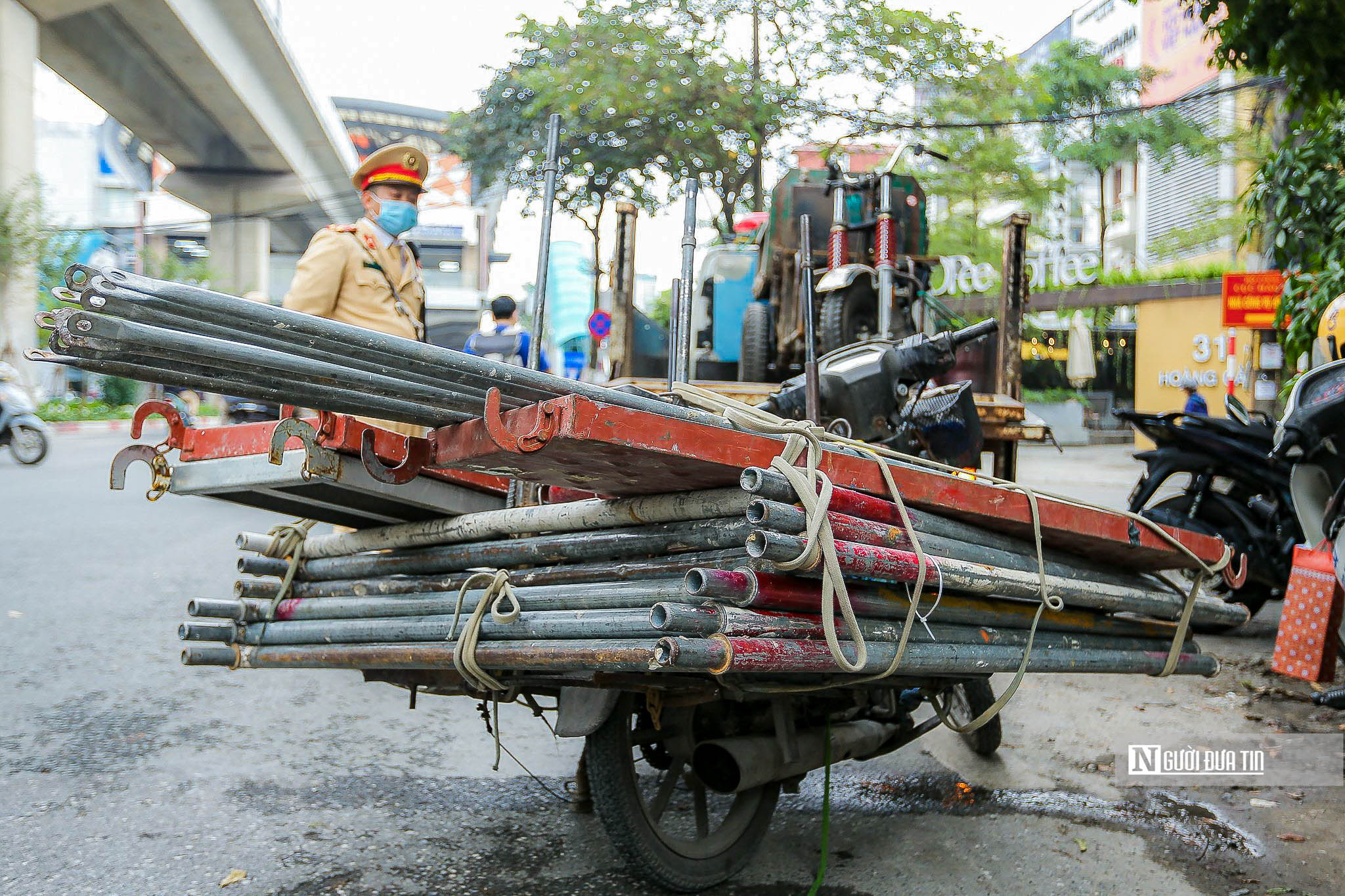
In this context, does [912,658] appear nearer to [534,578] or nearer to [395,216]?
[534,578]

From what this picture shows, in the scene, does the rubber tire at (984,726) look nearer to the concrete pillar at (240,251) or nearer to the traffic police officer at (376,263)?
the traffic police officer at (376,263)

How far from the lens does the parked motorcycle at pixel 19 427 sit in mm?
13023

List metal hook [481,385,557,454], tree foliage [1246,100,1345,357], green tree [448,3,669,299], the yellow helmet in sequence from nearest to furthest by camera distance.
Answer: metal hook [481,385,557,454] < the yellow helmet < tree foliage [1246,100,1345,357] < green tree [448,3,669,299]

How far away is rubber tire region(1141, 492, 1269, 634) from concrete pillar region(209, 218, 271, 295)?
32.3 m

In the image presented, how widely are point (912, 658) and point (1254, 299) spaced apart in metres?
10.8

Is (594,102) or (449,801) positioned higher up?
(594,102)

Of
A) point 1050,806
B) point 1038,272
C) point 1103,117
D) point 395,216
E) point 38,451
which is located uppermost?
point 1103,117

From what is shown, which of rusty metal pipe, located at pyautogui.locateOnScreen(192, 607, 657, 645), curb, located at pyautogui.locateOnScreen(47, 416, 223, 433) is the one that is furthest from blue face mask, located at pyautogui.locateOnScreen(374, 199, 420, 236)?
curb, located at pyautogui.locateOnScreen(47, 416, 223, 433)

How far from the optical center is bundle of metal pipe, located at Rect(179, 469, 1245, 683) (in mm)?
2219

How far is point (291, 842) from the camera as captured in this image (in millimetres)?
3385

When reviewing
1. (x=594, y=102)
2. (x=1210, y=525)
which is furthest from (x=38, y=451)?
(x=1210, y=525)

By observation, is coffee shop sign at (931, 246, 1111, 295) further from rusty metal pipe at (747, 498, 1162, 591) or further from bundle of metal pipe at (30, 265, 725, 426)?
bundle of metal pipe at (30, 265, 725, 426)

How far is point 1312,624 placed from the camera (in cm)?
379

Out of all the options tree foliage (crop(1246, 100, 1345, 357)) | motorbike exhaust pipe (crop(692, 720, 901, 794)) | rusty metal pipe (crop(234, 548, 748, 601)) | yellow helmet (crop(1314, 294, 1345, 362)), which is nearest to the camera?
rusty metal pipe (crop(234, 548, 748, 601))
